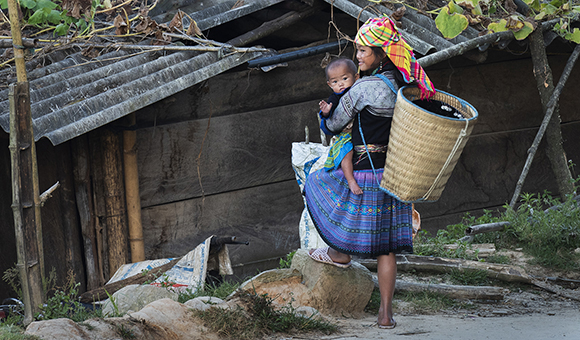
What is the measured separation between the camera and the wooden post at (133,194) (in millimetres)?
4848

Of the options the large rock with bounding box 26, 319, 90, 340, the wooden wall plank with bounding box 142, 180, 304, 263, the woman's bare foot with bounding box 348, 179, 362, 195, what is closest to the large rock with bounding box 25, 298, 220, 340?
the large rock with bounding box 26, 319, 90, 340

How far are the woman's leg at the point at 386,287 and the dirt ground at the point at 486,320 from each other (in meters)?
0.07

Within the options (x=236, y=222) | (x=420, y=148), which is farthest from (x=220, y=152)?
(x=420, y=148)

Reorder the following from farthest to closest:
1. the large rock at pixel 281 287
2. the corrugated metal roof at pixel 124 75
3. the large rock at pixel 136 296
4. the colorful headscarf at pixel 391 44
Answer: the corrugated metal roof at pixel 124 75
the large rock at pixel 136 296
the large rock at pixel 281 287
the colorful headscarf at pixel 391 44

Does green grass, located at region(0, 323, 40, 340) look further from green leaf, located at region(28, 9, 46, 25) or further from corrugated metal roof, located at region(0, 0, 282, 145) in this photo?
green leaf, located at region(28, 9, 46, 25)

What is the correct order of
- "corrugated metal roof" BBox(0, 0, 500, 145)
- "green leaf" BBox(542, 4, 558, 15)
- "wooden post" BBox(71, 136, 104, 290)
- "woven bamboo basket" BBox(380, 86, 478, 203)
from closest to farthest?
"woven bamboo basket" BBox(380, 86, 478, 203), "corrugated metal roof" BBox(0, 0, 500, 145), "wooden post" BBox(71, 136, 104, 290), "green leaf" BBox(542, 4, 558, 15)

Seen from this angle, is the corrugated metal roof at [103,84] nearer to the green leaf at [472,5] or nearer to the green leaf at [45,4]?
the green leaf at [45,4]

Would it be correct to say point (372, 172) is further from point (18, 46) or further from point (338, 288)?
point (18, 46)

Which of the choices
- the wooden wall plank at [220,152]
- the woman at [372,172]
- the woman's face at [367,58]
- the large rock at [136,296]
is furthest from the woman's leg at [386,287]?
the wooden wall plank at [220,152]

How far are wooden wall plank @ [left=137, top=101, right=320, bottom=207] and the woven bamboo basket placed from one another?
2.64 metres

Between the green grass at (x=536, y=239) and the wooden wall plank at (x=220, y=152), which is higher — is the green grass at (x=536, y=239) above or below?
below

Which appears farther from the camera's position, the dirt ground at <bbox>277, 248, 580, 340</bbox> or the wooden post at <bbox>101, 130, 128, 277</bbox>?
the wooden post at <bbox>101, 130, 128, 277</bbox>

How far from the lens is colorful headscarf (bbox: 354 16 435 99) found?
284cm

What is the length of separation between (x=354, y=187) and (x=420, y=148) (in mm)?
460
